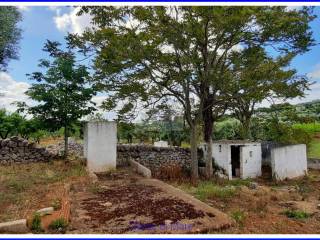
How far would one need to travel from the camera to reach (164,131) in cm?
3588

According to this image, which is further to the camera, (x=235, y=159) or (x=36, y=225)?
(x=235, y=159)

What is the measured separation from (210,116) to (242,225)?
12074 mm

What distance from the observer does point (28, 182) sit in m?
11.2

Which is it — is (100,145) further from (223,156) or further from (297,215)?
(297,215)

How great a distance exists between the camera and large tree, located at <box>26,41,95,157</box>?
51.6 feet

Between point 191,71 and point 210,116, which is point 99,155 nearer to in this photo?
point 191,71

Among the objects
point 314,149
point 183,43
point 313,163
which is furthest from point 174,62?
point 314,149

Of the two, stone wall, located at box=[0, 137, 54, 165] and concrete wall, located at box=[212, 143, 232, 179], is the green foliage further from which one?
stone wall, located at box=[0, 137, 54, 165]

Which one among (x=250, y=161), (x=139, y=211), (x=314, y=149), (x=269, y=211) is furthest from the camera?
(x=314, y=149)

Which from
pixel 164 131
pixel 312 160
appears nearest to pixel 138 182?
pixel 312 160

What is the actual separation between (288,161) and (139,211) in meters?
14.2

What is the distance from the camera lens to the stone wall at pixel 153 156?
17.3m

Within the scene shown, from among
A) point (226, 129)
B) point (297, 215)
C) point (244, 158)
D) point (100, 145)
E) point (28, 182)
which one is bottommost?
point (297, 215)

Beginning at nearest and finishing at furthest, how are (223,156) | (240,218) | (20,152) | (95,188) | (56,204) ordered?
(240,218)
(56,204)
(95,188)
(20,152)
(223,156)
